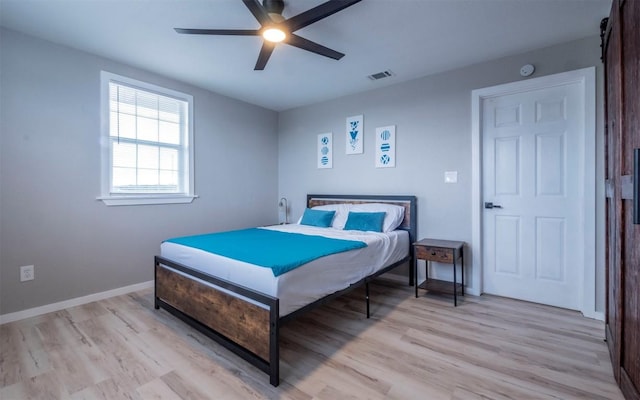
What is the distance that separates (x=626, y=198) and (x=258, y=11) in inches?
96.2

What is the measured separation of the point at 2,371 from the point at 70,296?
1139 millimetres

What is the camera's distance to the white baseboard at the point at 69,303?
251cm

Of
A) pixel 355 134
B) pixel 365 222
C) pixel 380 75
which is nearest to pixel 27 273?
pixel 365 222

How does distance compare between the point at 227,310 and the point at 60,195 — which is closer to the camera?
the point at 227,310

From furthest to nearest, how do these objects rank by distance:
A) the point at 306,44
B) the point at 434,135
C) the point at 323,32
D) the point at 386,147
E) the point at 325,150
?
the point at 325,150
the point at 386,147
the point at 434,135
the point at 323,32
the point at 306,44

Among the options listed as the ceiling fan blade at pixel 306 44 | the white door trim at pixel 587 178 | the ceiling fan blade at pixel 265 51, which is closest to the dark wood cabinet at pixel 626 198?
the white door trim at pixel 587 178

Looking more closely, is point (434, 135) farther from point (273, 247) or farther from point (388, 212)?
point (273, 247)

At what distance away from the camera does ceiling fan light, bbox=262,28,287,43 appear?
210cm

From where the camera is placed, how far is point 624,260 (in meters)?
1.58

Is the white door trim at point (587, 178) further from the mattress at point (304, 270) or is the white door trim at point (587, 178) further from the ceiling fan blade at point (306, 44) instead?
the ceiling fan blade at point (306, 44)

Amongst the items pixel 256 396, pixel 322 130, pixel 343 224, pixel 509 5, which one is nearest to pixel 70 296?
pixel 256 396

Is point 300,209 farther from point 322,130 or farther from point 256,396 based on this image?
point 256,396

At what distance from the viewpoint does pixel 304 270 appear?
1953mm

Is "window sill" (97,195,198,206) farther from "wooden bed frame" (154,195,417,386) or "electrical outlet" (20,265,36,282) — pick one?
"wooden bed frame" (154,195,417,386)
